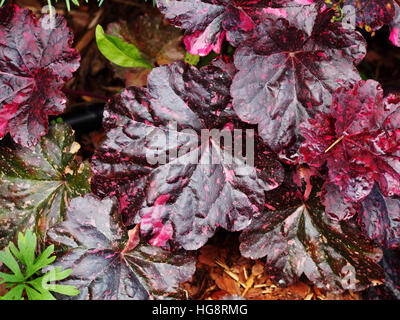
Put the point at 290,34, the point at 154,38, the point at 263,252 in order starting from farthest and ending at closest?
the point at 154,38
the point at 263,252
the point at 290,34

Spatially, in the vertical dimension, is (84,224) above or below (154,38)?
below

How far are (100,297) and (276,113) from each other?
2.21ft

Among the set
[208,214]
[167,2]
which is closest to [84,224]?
[208,214]

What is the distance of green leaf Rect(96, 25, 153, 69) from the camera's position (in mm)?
1210

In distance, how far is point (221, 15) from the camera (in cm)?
104

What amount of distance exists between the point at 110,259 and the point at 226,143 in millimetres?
451

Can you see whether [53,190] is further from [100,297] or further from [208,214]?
[208,214]

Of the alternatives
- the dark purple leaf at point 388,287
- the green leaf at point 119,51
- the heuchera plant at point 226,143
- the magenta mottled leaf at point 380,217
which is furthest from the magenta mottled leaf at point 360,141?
the green leaf at point 119,51

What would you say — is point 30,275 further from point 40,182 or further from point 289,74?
point 289,74

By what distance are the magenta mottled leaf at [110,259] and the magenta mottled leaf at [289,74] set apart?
44 centimetres

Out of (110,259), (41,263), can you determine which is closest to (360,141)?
(110,259)

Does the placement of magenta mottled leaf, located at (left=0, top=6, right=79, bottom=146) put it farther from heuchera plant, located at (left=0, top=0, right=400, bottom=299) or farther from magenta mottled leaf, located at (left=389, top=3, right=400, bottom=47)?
magenta mottled leaf, located at (left=389, top=3, right=400, bottom=47)

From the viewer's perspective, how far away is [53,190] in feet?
3.83

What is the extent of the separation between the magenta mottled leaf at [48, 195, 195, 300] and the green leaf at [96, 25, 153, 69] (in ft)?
1.55
